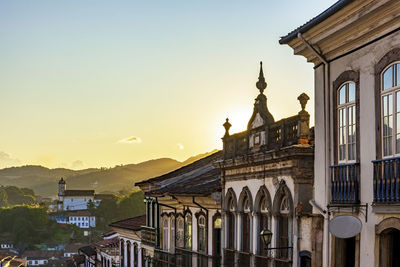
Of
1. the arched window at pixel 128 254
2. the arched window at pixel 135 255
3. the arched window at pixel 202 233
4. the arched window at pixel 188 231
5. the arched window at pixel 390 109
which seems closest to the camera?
the arched window at pixel 390 109

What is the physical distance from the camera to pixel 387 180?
12977 millimetres

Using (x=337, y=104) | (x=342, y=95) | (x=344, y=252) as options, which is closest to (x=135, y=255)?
(x=344, y=252)

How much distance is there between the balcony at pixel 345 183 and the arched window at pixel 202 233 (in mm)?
12197

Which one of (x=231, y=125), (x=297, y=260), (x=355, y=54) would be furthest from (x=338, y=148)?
(x=231, y=125)

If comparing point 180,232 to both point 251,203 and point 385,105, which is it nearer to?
point 251,203

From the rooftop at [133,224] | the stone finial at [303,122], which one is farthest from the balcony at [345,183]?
the rooftop at [133,224]

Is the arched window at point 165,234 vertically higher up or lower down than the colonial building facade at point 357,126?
lower down

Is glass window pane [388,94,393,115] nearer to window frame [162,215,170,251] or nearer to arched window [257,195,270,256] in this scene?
arched window [257,195,270,256]

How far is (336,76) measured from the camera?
601 inches

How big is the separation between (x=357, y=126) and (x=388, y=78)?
137cm

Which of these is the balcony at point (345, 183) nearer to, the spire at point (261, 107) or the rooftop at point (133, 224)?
the spire at point (261, 107)

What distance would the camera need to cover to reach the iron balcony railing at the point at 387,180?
41.3 ft

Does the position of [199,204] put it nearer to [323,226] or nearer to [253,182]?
[253,182]

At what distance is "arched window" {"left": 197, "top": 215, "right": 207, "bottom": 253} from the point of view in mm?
26873
